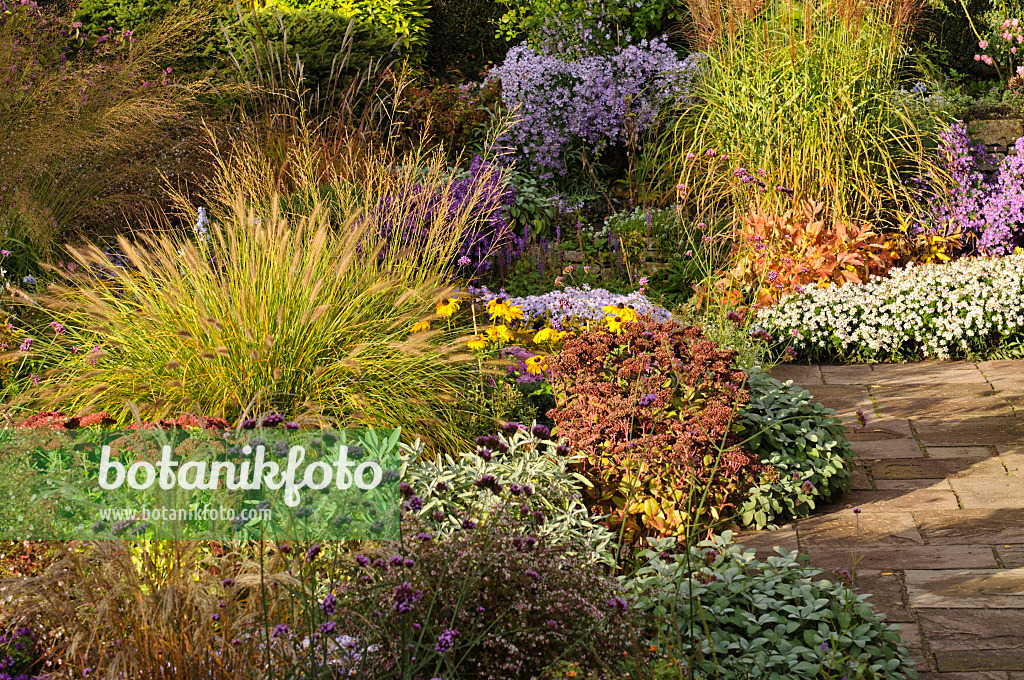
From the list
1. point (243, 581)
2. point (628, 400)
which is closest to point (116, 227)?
point (628, 400)

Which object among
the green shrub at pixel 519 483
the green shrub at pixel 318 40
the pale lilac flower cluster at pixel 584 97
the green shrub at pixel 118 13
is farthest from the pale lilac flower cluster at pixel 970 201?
the green shrub at pixel 118 13

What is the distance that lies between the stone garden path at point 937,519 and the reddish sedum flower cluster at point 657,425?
34cm

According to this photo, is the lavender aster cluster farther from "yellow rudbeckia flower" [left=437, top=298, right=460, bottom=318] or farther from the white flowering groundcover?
the white flowering groundcover

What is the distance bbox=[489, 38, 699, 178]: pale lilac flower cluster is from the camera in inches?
316

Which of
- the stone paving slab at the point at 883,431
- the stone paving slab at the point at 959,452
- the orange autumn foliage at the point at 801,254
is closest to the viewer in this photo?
the stone paving slab at the point at 959,452

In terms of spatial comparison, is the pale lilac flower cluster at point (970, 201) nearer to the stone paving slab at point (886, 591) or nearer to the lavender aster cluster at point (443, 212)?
the lavender aster cluster at point (443, 212)

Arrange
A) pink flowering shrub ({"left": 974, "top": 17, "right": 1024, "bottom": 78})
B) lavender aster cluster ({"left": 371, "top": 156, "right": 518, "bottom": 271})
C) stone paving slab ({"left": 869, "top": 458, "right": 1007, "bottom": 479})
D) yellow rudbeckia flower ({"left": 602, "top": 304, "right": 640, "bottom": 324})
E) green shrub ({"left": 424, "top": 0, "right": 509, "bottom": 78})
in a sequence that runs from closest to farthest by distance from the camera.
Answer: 1. stone paving slab ({"left": 869, "top": 458, "right": 1007, "bottom": 479})
2. yellow rudbeckia flower ({"left": 602, "top": 304, "right": 640, "bottom": 324})
3. lavender aster cluster ({"left": 371, "top": 156, "right": 518, "bottom": 271})
4. pink flowering shrub ({"left": 974, "top": 17, "right": 1024, "bottom": 78})
5. green shrub ({"left": 424, "top": 0, "right": 509, "bottom": 78})

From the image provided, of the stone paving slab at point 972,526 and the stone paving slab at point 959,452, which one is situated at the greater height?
the stone paving slab at point 959,452

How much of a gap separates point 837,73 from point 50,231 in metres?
5.00

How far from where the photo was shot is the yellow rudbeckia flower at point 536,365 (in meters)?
4.04

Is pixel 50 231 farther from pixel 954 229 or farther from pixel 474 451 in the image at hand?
pixel 954 229

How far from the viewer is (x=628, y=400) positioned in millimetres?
3418

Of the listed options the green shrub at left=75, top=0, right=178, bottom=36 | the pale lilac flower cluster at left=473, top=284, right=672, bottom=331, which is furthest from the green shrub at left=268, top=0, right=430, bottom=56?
the pale lilac flower cluster at left=473, top=284, right=672, bottom=331

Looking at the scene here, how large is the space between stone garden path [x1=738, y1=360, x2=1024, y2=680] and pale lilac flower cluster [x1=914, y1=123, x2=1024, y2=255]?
5.28 ft
